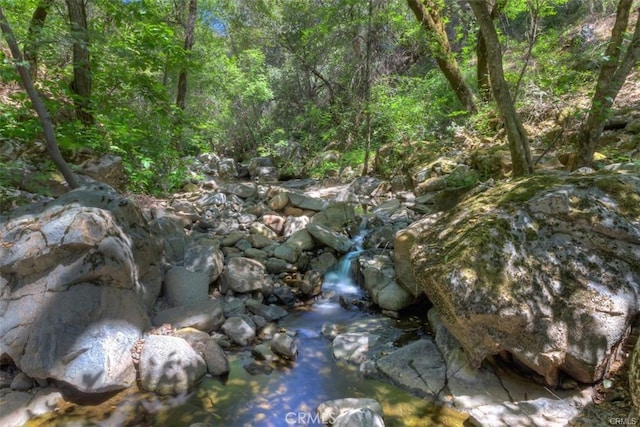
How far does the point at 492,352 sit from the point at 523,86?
24.3ft

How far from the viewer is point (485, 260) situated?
11.9 ft

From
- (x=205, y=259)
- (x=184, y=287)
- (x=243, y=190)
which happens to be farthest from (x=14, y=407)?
(x=243, y=190)

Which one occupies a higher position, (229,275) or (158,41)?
(158,41)

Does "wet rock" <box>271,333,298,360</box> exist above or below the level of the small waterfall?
below

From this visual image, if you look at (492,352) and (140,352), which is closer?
(492,352)

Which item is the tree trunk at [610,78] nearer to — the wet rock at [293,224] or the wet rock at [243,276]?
the wet rock at [293,224]

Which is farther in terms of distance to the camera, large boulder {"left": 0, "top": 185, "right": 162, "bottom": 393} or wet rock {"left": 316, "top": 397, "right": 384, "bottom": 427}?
large boulder {"left": 0, "top": 185, "right": 162, "bottom": 393}

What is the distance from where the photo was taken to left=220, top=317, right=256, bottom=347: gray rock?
15.4ft

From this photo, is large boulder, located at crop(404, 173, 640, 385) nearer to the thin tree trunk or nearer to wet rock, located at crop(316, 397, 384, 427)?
wet rock, located at crop(316, 397, 384, 427)

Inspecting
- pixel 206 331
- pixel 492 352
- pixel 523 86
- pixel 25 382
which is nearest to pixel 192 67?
pixel 206 331

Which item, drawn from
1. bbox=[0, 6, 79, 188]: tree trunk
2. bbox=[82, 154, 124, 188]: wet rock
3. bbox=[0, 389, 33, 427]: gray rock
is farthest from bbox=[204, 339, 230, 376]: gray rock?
bbox=[82, 154, 124, 188]: wet rock

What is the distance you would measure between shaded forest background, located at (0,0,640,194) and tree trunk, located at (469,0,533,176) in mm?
43

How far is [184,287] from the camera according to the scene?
514 cm

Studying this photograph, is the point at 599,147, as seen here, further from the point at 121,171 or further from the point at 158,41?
the point at 121,171
